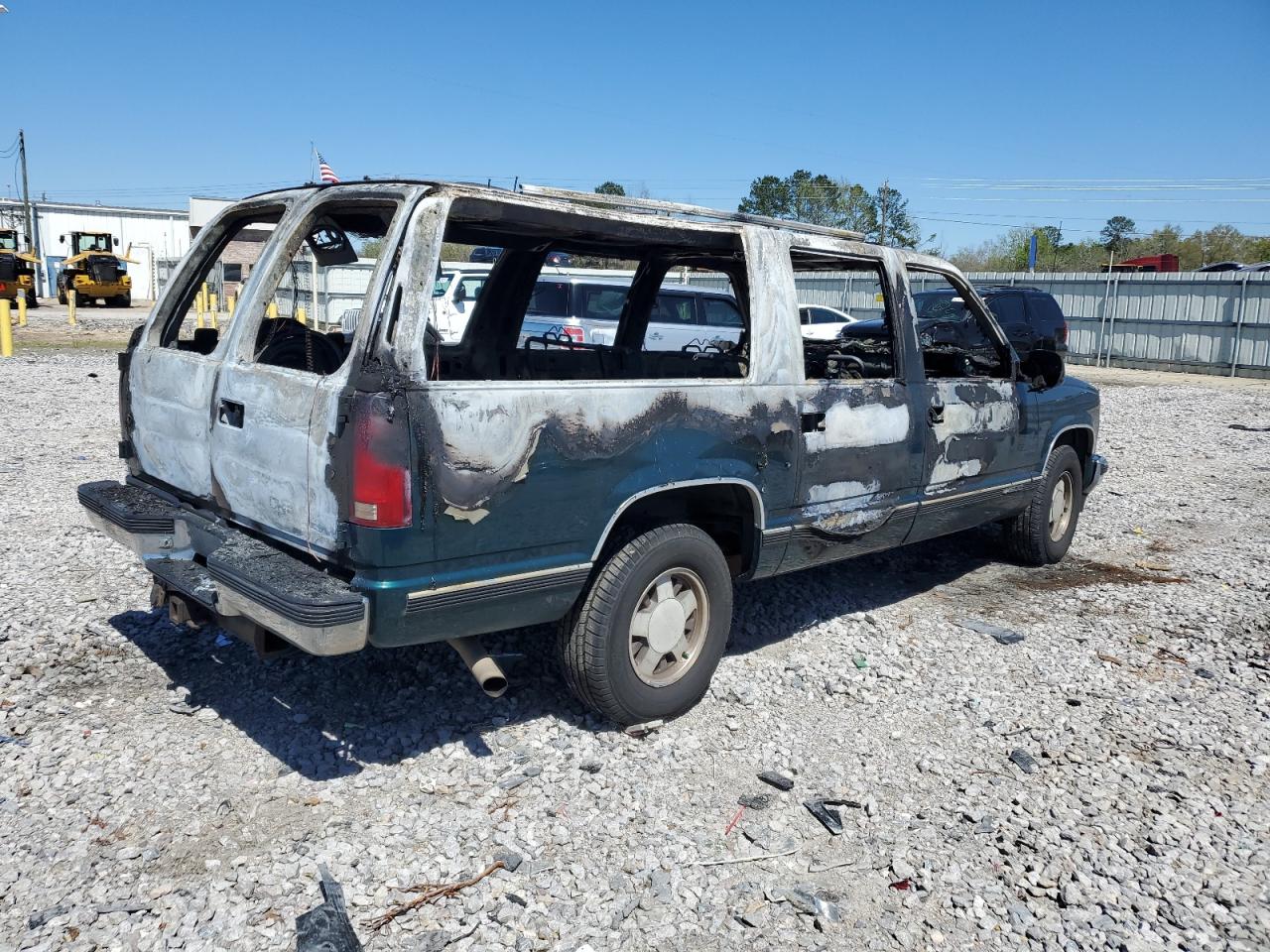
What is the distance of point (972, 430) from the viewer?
5.36 meters

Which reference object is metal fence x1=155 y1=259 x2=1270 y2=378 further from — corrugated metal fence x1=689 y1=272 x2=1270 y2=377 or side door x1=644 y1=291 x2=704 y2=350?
side door x1=644 y1=291 x2=704 y2=350

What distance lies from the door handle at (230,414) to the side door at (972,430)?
3186 millimetres

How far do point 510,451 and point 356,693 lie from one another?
5.08 feet

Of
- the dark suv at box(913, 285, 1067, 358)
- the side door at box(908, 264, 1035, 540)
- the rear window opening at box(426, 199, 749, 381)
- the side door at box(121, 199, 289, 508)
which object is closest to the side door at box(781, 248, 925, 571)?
the side door at box(908, 264, 1035, 540)

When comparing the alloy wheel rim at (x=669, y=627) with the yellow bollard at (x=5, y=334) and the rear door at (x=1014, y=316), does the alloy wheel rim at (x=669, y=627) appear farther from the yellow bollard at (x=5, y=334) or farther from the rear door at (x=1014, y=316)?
the yellow bollard at (x=5, y=334)

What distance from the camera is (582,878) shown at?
3078 mm

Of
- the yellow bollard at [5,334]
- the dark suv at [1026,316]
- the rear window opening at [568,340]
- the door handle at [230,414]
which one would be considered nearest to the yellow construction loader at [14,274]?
the yellow bollard at [5,334]

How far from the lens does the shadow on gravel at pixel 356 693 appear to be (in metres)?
3.84

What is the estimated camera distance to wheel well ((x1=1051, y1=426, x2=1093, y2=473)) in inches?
255

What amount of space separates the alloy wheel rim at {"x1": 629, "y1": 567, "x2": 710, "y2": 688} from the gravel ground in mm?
259

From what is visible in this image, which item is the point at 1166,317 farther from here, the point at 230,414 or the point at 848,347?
the point at 230,414

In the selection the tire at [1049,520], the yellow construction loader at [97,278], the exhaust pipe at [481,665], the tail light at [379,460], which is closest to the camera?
the tail light at [379,460]

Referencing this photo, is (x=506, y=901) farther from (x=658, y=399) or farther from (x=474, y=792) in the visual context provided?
(x=658, y=399)

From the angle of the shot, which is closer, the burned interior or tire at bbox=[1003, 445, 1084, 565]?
the burned interior
